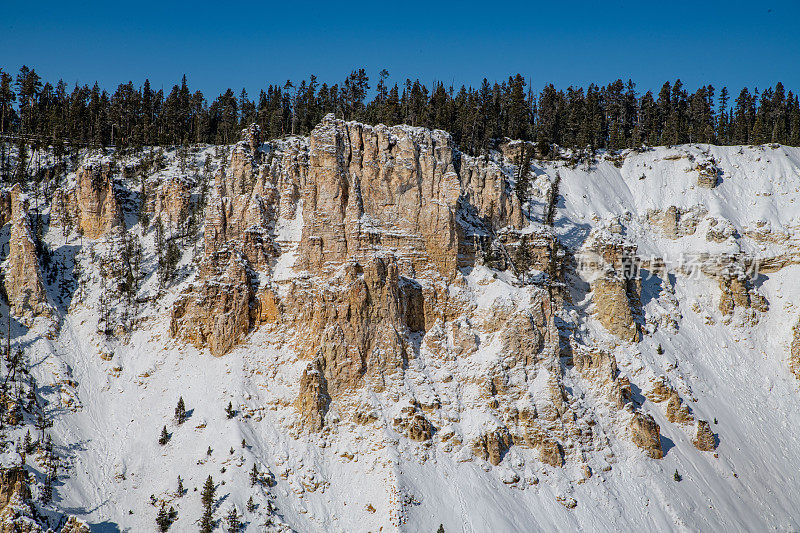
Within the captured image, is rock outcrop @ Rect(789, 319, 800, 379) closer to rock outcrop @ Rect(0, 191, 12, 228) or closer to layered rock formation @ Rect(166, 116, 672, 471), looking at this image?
layered rock formation @ Rect(166, 116, 672, 471)

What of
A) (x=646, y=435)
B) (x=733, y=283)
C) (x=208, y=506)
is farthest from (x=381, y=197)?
(x=733, y=283)

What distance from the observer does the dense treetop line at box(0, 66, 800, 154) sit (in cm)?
9504

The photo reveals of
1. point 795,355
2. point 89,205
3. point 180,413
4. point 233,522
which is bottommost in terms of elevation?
point 233,522

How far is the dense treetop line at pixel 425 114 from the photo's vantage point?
95044 mm

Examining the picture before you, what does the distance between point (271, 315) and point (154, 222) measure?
22.9 metres

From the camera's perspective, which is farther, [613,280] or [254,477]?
[613,280]

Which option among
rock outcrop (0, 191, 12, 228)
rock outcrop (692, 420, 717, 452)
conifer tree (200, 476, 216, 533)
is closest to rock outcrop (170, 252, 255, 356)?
conifer tree (200, 476, 216, 533)

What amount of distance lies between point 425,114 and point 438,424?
170ft

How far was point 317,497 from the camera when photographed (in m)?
52.9

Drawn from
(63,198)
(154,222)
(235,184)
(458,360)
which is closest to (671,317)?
(458,360)

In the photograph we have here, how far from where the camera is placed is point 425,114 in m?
94.6

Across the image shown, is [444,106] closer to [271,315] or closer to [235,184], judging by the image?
[235,184]

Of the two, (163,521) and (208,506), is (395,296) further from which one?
(163,521)

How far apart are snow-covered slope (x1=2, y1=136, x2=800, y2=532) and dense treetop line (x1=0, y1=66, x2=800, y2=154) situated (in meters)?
23.9
